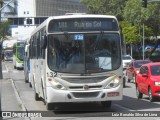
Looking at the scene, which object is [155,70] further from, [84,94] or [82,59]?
[84,94]

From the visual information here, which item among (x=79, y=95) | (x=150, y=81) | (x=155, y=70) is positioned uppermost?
(x=155, y=70)

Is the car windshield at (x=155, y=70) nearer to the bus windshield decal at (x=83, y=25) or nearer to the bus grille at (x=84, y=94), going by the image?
the bus windshield decal at (x=83, y=25)

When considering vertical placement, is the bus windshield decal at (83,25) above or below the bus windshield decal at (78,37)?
above

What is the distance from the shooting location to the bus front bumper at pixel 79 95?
54.1 feet

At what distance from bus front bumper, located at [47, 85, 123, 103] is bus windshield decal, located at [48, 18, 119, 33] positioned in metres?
2.03

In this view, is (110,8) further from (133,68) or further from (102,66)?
(102,66)

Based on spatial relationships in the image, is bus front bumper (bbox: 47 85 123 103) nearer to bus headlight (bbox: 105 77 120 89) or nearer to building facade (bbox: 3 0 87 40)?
bus headlight (bbox: 105 77 120 89)

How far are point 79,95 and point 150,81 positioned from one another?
4610 millimetres

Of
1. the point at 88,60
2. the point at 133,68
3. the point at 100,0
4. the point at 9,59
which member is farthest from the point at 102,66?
the point at 9,59

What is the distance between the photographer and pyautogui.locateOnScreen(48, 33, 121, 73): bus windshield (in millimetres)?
16656

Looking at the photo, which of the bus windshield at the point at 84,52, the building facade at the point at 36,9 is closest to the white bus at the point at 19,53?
the bus windshield at the point at 84,52

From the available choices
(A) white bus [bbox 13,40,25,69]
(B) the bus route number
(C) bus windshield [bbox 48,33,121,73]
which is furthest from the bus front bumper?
(A) white bus [bbox 13,40,25,69]

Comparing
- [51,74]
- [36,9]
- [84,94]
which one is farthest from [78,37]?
[36,9]

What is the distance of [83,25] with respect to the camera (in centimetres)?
1722
